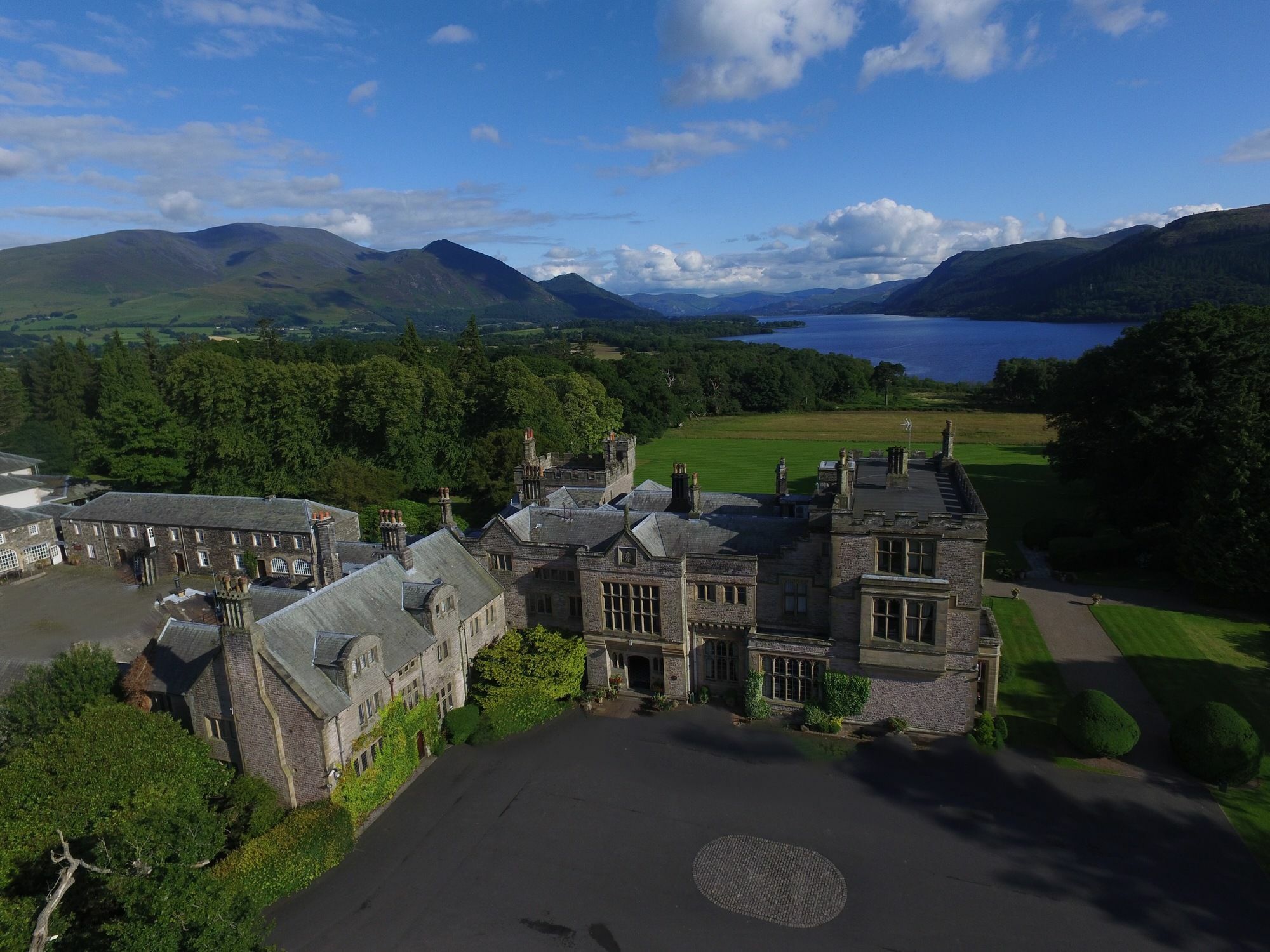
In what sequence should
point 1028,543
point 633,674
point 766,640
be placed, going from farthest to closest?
point 1028,543, point 633,674, point 766,640

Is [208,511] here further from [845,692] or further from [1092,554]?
[1092,554]

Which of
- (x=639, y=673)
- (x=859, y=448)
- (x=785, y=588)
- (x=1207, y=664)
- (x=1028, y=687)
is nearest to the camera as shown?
(x=785, y=588)

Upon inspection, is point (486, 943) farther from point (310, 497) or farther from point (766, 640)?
point (310, 497)

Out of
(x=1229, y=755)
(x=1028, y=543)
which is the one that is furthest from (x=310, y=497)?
(x=1229, y=755)

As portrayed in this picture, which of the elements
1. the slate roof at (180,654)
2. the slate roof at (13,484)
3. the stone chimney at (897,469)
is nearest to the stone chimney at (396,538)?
the slate roof at (180,654)

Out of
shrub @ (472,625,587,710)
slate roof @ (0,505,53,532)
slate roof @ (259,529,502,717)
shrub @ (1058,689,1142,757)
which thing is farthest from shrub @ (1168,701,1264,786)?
slate roof @ (0,505,53,532)

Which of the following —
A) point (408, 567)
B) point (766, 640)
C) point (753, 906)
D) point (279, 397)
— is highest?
point (279, 397)

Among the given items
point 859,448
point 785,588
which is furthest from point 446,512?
point 859,448
